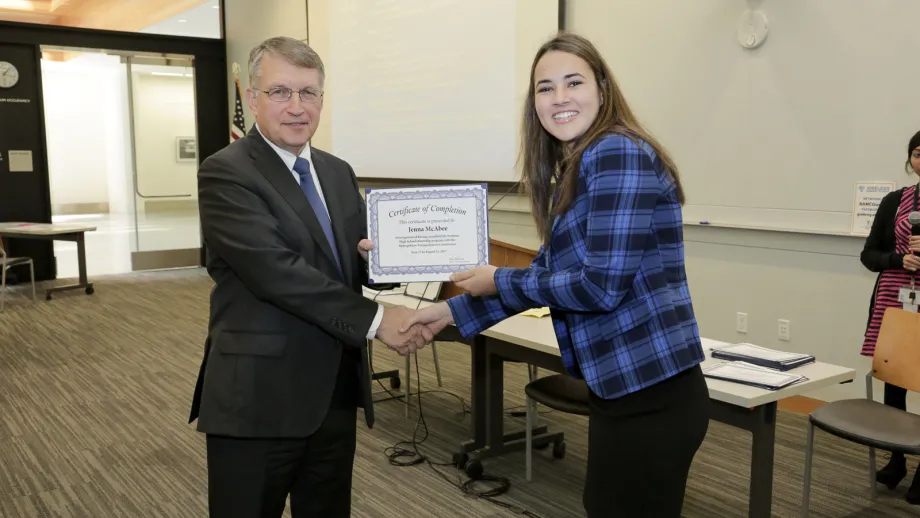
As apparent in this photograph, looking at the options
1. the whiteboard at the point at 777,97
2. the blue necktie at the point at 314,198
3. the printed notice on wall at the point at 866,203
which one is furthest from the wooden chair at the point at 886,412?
the blue necktie at the point at 314,198

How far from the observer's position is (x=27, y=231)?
7.72 m

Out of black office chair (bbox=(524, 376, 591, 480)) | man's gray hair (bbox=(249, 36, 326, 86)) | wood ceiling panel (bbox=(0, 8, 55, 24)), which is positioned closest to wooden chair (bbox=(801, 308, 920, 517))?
black office chair (bbox=(524, 376, 591, 480))

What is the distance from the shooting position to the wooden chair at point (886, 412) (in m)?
2.77

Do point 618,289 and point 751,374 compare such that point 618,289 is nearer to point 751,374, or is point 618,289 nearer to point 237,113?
point 751,374

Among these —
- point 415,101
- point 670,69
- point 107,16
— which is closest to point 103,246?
point 107,16

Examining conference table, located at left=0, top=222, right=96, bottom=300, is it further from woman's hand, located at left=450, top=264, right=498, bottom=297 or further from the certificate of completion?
woman's hand, located at left=450, top=264, right=498, bottom=297

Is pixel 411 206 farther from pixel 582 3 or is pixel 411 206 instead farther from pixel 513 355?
pixel 582 3

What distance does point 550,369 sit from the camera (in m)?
3.25

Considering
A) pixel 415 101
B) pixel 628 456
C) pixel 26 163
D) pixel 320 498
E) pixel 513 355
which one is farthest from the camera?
pixel 26 163

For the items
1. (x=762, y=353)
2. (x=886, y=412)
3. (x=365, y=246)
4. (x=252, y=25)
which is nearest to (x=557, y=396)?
(x=762, y=353)

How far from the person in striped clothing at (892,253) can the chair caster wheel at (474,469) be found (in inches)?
71.8

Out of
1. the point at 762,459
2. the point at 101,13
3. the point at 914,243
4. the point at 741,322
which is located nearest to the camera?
the point at 762,459

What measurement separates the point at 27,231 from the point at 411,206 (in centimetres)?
698

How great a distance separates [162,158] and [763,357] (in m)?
9.06
